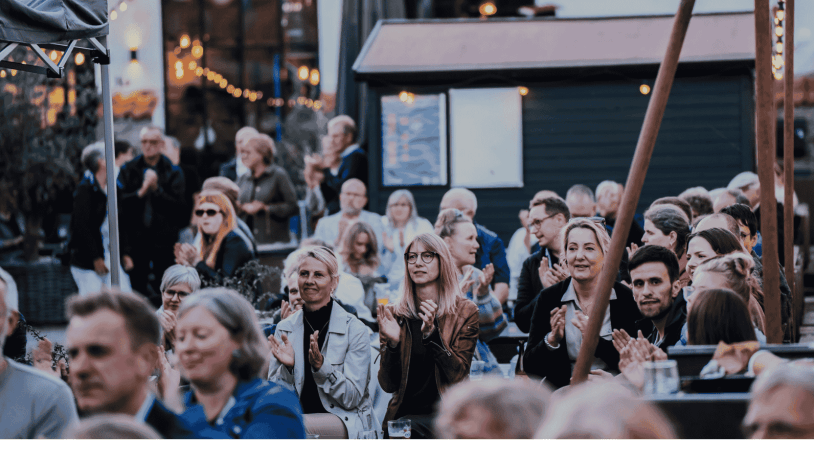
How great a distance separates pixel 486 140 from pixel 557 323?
6.74 m

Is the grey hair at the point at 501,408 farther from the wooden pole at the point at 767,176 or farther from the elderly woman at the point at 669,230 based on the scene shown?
the elderly woman at the point at 669,230

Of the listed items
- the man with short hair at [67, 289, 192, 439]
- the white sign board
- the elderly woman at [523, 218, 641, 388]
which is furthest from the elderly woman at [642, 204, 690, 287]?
the white sign board

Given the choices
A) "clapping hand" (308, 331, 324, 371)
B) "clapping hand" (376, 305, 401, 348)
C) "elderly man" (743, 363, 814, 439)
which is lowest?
"clapping hand" (308, 331, 324, 371)

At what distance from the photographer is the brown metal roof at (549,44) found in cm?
965

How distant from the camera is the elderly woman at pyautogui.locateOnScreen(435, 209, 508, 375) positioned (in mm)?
4883

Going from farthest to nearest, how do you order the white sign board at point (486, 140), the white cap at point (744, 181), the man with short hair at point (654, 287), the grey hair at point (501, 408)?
the white sign board at point (486, 140) → the white cap at point (744, 181) → the man with short hair at point (654, 287) → the grey hair at point (501, 408)

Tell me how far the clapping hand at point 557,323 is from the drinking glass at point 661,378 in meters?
1.03

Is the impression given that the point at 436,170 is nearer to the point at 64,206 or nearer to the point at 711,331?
the point at 64,206

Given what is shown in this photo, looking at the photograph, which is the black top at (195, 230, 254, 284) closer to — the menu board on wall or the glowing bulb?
the menu board on wall

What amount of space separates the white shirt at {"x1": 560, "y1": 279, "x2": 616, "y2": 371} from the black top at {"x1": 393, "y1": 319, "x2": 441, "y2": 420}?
1.93 feet

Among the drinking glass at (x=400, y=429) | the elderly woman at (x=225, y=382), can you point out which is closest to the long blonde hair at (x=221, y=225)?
the drinking glass at (x=400, y=429)

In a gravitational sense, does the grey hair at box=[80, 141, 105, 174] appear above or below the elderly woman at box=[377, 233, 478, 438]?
above
